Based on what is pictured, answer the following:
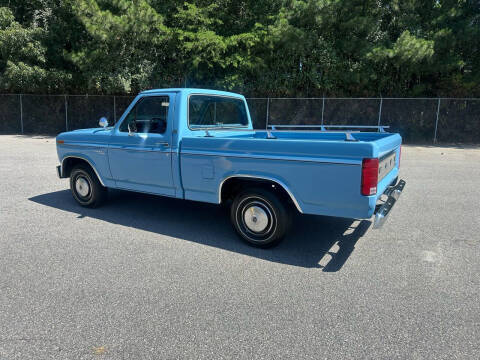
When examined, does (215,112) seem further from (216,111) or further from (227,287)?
(227,287)

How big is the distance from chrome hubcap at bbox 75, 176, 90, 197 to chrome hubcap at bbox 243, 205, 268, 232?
3.05 m

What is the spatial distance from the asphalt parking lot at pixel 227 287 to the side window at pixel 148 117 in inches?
55.0

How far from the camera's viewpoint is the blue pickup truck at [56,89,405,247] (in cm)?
371

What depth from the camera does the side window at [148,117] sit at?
195 inches

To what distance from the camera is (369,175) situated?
3547 mm

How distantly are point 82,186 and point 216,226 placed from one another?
2512mm

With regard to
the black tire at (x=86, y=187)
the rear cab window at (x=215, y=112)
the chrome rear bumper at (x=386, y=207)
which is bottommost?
the black tire at (x=86, y=187)

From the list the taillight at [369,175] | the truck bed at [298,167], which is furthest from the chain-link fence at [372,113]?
the taillight at [369,175]

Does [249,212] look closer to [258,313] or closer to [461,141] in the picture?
[258,313]

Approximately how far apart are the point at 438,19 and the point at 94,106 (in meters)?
18.4

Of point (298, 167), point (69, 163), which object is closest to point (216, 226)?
point (298, 167)

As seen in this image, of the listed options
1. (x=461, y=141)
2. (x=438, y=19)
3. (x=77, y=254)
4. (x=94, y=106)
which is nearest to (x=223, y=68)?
(x=94, y=106)

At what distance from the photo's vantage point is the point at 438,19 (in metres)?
16.3

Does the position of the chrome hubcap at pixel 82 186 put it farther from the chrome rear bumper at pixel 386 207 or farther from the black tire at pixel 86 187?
the chrome rear bumper at pixel 386 207
